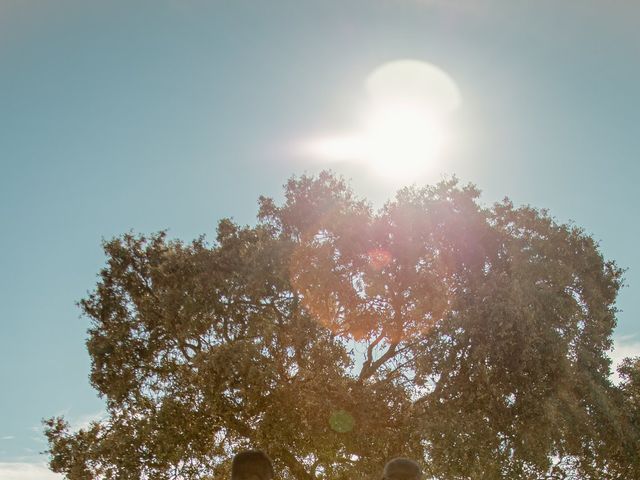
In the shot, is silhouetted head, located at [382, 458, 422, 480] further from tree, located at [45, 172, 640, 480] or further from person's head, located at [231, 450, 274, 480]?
tree, located at [45, 172, 640, 480]

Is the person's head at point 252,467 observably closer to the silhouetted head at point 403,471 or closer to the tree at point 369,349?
the silhouetted head at point 403,471

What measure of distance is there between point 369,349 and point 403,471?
73.3 ft

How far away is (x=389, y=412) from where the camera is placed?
80.4ft

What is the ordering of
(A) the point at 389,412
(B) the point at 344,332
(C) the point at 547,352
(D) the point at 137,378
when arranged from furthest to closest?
1. (D) the point at 137,378
2. (B) the point at 344,332
3. (A) the point at 389,412
4. (C) the point at 547,352

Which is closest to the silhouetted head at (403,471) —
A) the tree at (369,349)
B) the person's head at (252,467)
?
the person's head at (252,467)

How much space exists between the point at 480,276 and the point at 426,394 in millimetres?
5844

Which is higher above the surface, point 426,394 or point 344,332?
point 344,332

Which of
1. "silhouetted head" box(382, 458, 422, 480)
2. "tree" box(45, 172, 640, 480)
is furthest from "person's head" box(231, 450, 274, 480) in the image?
"tree" box(45, 172, 640, 480)

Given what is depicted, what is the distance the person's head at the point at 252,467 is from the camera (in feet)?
17.0

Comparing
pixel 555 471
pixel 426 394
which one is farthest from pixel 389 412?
pixel 555 471

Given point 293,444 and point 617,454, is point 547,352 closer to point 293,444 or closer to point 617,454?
point 617,454

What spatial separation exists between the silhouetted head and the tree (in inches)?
678

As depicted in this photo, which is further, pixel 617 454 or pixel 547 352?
pixel 617 454

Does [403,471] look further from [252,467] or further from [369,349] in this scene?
[369,349]
